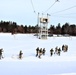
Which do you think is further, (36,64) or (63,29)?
(63,29)

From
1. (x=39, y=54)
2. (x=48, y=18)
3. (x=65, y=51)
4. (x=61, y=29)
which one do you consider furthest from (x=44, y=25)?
(x=61, y=29)

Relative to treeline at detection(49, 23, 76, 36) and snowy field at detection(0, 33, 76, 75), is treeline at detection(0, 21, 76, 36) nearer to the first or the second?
treeline at detection(49, 23, 76, 36)

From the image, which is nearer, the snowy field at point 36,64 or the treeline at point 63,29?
the snowy field at point 36,64

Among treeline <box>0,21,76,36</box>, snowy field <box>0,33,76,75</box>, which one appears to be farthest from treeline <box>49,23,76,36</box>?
snowy field <box>0,33,76,75</box>

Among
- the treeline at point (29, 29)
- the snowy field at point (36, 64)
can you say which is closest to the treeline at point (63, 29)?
the treeline at point (29, 29)

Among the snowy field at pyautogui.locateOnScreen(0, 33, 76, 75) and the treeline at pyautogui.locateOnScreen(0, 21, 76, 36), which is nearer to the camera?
the snowy field at pyautogui.locateOnScreen(0, 33, 76, 75)

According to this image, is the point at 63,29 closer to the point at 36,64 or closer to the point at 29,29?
the point at 29,29

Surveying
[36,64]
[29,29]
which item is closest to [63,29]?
[29,29]

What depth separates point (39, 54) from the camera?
27.6 meters

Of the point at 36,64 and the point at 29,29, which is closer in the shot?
the point at 36,64

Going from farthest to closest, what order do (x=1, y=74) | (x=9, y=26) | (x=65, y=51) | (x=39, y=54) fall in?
(x=9, y=26) → (x=65, y=51) → (x=39, y=54) → (x=1, y=74)

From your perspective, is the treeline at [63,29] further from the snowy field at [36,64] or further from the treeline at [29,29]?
the snowy field at [36,64]

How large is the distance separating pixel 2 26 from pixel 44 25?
54.8m

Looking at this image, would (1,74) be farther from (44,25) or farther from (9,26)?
(9,26)
